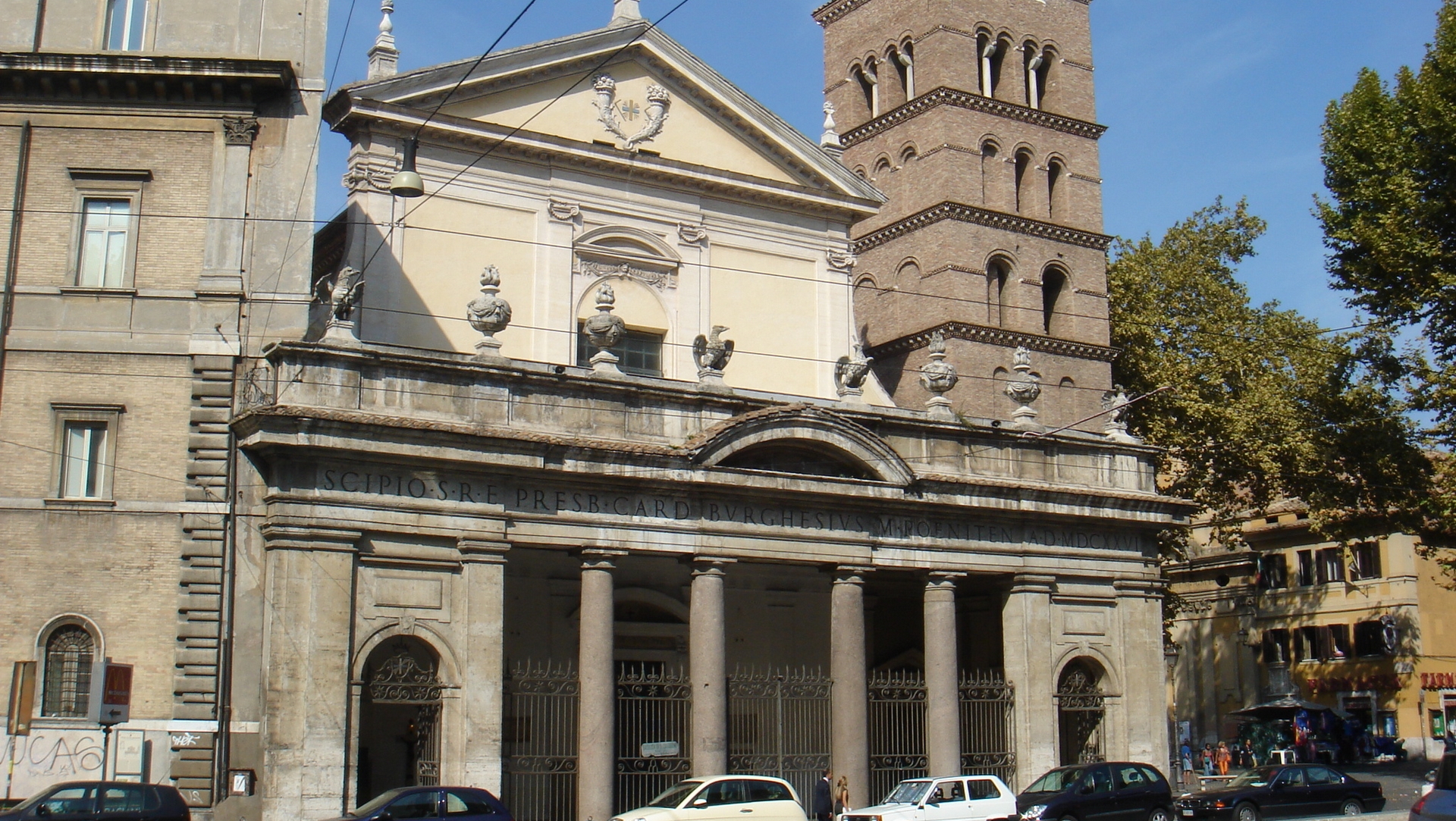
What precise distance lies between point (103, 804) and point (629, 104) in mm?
16855

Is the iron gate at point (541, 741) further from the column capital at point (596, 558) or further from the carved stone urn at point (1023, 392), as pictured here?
the carved stone urn at point (1023, 392)

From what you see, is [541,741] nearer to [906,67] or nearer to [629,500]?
[629,500]

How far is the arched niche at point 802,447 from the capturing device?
24438 millimetres

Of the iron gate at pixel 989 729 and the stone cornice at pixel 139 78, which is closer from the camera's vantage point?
the stone cornice at pixel 139 78

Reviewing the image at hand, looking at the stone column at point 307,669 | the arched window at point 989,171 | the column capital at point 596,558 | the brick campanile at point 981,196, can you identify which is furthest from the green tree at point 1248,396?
the stone column at point 307,669

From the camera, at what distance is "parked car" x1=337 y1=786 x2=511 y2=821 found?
59.1ft

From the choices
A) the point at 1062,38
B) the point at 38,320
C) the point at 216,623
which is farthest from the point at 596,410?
the point at 1062,38

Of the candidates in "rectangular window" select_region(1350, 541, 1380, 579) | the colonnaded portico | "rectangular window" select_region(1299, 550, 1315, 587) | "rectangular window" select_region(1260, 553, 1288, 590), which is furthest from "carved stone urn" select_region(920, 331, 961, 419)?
"rectangular window" select_region(1260, 553, 1288, 590)

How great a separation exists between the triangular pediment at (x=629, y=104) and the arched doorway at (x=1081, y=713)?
405 inches

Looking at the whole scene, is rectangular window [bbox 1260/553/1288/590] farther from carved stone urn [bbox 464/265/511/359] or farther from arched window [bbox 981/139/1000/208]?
carved stone urn [bbox 464/265/511/359]

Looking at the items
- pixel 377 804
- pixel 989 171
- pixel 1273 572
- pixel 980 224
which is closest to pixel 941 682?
pixel 377 804

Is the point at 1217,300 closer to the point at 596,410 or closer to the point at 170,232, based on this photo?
the point at 596,410

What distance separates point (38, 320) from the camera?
2217 centimetres

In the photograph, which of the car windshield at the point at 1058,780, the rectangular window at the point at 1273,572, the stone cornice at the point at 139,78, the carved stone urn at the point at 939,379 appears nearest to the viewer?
the stone cornice at the point at 139,78
